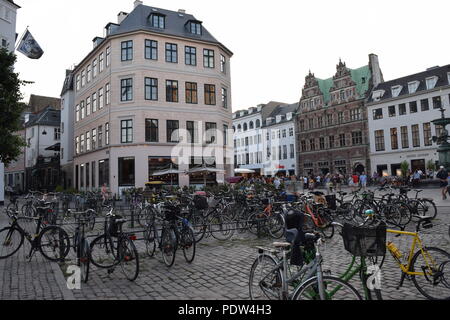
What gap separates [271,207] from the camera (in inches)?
414

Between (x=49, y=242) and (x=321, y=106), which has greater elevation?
(x=321, y=106)

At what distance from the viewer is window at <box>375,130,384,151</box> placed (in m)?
46.5

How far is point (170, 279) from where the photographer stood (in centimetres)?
590

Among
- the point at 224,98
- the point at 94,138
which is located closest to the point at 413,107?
the point at 224,98

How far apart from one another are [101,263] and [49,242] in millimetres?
1422

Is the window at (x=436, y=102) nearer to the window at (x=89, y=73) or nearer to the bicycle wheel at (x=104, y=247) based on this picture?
the window at (x=89, y=73)

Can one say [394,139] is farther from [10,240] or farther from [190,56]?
[10,240]

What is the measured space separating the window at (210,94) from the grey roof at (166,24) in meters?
4.33

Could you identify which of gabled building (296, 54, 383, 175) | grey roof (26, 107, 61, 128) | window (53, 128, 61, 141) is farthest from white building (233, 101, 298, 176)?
grey roof (26, 107, 61, 128)

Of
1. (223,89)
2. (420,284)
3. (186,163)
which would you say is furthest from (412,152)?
(420,284)

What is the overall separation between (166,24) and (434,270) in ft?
103

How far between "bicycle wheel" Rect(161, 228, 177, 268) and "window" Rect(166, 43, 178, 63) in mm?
25271

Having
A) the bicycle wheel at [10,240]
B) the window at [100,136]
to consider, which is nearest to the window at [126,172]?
the window at [100,136]

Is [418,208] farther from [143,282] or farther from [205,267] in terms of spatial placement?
[143,282]
